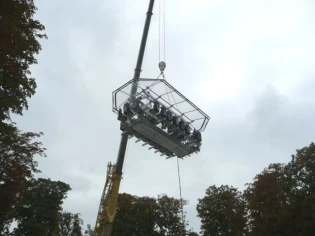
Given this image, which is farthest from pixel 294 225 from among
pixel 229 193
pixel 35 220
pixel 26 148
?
pixel 35 220

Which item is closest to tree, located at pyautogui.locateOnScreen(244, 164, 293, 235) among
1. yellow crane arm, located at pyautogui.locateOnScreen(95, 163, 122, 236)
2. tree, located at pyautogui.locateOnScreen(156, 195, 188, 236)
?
tree, located at pyautogui.locateOnScreen(156, 195, 188, 236)

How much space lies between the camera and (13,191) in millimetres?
20828

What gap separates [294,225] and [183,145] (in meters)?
18.2

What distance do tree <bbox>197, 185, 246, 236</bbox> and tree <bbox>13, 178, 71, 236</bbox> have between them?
731 inches

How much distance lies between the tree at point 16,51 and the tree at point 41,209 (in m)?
34.7

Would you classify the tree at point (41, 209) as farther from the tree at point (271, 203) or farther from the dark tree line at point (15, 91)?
the tree at point (271, 203)

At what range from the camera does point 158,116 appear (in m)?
22.2

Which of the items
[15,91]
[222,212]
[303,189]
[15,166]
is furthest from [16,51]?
[222,212]

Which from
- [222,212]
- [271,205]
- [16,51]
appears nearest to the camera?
[16,51]

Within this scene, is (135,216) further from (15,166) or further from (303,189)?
(15,166)

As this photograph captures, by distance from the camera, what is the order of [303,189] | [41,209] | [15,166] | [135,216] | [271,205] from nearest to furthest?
[15,166] < [303,189] < [271,205] < [41,209] < [135,216]

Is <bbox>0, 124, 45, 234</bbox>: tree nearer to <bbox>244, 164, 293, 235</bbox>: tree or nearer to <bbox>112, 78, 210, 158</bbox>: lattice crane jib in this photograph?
<bbox>112, 78, 210, 158</bbox>: lattice crane jib

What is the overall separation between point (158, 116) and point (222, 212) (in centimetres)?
2783

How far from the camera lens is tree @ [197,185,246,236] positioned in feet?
144
